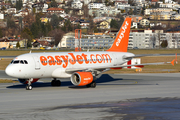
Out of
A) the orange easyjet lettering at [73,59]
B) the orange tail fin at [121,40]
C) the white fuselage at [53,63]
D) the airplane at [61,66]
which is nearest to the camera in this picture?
the white fuselage at [53,63]

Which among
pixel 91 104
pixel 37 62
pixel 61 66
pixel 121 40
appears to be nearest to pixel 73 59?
pixel 61 66

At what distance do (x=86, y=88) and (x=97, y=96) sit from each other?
22.5 ft

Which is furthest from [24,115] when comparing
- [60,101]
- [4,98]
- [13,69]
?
[13,69]

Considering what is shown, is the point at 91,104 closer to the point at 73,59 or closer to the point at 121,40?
the point at 73,59

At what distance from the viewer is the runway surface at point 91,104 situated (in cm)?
2391

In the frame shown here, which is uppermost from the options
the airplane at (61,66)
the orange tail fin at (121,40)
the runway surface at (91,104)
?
the orange tail fin at (121,40)

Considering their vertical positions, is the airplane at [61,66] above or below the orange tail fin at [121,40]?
below

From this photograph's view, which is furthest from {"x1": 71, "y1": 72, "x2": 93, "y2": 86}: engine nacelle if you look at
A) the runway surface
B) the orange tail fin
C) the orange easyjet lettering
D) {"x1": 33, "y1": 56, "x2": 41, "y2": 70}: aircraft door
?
the orange tail fin

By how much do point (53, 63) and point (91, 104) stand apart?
479 inches

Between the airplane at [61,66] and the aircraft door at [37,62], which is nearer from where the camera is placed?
the airplane at [61,66]

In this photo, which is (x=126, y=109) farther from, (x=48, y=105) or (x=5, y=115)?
(x=5, y=115)

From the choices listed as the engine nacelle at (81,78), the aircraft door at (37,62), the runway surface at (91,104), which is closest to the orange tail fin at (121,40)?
the runway surface at (91,104)

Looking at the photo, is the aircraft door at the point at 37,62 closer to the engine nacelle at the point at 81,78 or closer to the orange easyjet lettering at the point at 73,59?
the orange easyjet lettering at the point at 73,59

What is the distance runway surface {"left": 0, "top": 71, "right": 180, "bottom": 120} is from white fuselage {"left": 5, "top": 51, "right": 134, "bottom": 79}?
213 cm
